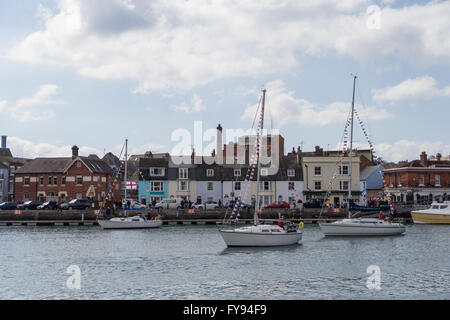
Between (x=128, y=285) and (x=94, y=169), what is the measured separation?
6550 cm

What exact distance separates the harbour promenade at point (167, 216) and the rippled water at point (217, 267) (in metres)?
18.1

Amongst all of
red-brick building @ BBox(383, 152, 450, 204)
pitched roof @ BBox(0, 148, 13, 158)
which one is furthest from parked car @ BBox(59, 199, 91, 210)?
pitched roof @ BBox(0, 148, 13, 158)

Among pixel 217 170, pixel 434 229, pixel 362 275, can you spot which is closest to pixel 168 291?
pixel 362 275

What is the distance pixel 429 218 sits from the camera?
7338 centimetres

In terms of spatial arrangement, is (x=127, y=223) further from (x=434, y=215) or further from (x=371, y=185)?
(x=371, y=185)

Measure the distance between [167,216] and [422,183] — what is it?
144ft

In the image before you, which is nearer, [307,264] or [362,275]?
[362,275]

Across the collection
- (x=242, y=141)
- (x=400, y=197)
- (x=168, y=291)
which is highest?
(x=242, y=141)

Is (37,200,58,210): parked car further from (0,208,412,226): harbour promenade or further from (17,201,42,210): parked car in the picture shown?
(0,208,412,226): harbour promenade

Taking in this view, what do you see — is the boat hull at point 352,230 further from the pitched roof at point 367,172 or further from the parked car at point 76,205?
the parked car at point 76,205

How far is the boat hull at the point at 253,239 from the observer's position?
45562 mm

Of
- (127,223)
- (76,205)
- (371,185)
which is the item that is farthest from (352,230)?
(76,205)
